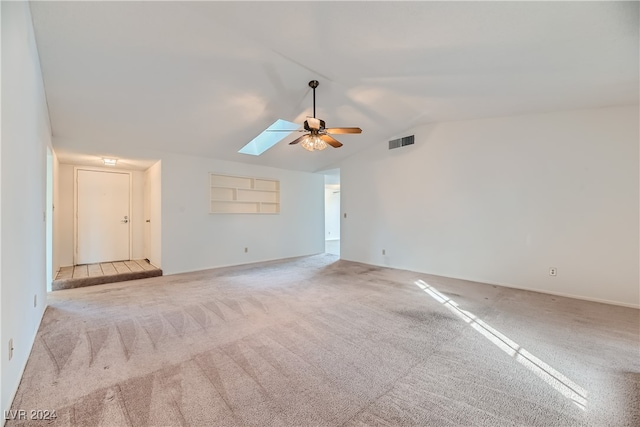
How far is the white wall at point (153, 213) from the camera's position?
515 cm

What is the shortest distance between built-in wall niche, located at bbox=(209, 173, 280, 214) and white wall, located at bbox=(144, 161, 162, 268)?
0.98 meters

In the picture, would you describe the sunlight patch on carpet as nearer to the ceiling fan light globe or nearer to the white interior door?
the ceiling fan light globe

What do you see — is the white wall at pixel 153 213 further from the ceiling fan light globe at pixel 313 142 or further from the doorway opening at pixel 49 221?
the ceiling fan light globe at pixel 313 142

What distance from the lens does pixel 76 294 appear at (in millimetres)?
3883

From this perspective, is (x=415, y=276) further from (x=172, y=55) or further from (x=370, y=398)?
(x=172, y=55)

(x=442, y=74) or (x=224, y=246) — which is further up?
(x=442, y=74)

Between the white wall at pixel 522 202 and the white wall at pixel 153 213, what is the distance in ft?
14.9

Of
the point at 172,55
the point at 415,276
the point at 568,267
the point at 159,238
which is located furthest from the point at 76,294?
the point at 568,267

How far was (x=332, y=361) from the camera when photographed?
84.8 inches

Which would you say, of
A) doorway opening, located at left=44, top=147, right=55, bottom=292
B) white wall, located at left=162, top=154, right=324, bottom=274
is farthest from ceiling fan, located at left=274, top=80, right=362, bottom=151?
doorway opening, located at left=44, top=147, right=55, bottom=292

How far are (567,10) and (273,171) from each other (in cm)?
572

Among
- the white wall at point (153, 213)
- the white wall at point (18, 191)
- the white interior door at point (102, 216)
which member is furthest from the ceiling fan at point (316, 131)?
the white interior door at point (102, 216)

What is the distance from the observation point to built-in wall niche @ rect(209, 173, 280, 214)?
6.10m

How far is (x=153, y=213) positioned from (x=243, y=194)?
194 centimetres
